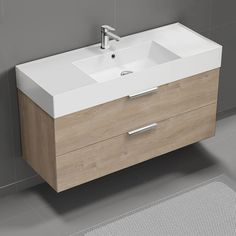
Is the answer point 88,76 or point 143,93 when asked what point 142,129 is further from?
point 88,76

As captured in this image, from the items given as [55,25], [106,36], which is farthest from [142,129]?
[55,25]

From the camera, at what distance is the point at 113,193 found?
396 cm

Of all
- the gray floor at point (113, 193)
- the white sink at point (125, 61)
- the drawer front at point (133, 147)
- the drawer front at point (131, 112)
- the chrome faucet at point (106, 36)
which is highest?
the chrome faucet at point (106, 36)

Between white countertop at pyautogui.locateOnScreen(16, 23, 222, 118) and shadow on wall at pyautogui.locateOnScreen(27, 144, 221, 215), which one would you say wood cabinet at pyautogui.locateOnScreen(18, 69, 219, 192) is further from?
shadow on wall at pyautogui.locateOnScreen(27, 144, 221, 215)

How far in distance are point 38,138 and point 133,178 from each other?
0.71 meters

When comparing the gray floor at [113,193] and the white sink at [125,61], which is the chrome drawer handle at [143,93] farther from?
the gray floor at [113,193]

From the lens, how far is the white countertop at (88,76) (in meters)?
3.42

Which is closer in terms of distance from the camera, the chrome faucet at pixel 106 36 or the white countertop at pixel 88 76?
the white countertop at pixel 88 76

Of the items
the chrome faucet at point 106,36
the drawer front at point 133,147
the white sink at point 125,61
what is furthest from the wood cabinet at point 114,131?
the chrome faucet at point 106,36

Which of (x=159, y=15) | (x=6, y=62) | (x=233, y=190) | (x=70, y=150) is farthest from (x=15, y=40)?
(x=233, y=190)

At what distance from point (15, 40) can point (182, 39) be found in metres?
0.96

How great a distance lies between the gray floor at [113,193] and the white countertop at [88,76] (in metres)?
0.66

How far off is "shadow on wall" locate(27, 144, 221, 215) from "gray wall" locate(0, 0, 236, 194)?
0.71 feet

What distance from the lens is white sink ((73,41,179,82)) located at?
3.78 meters
